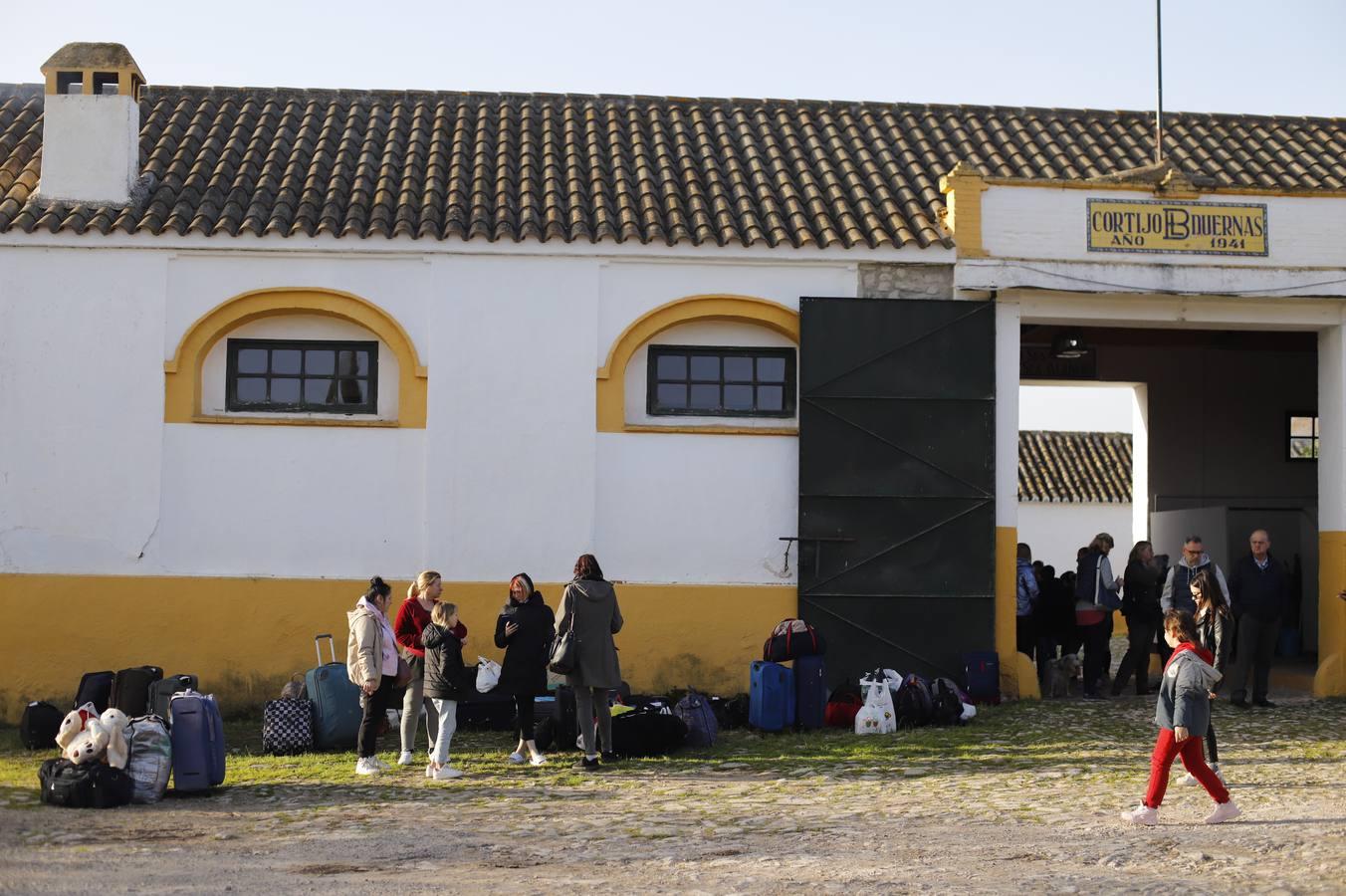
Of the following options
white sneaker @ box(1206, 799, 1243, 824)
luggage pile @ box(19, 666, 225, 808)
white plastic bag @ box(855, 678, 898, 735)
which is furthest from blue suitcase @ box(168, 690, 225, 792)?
white sneaker @ box(1206, 799, 1243, 824)

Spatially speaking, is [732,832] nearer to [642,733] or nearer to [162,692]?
[642,733]

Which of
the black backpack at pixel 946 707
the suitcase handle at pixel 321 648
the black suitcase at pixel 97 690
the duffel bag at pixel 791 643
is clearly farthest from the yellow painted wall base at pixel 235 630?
the black backpack at pixel 946 707

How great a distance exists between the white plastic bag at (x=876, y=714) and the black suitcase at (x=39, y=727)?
267 inches

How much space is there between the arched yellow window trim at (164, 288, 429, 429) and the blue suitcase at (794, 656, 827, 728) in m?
4.37

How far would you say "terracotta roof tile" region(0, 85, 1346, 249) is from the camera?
50.6 ft

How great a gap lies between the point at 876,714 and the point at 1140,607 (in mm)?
3672

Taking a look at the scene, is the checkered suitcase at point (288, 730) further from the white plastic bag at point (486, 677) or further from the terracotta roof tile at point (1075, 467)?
the terracotta roof tile at point (1075, 467)

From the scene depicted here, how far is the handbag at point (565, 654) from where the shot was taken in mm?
11781

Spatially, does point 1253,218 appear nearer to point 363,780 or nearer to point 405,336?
point 405,336

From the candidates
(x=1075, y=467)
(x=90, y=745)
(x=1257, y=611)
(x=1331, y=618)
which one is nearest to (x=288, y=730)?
(x=90, y=745)

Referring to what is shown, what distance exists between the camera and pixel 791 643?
13992 mm

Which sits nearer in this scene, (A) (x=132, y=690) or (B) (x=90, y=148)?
(A) (x=132, y=690)

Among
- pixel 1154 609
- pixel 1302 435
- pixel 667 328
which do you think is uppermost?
pixel 667 328

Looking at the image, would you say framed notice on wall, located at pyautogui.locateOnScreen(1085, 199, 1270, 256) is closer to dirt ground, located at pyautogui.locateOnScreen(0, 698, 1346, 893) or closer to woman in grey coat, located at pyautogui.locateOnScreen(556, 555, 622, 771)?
dirt ground, located at pyautogui.locateOnScreen(0, 698, 1346, 893)
